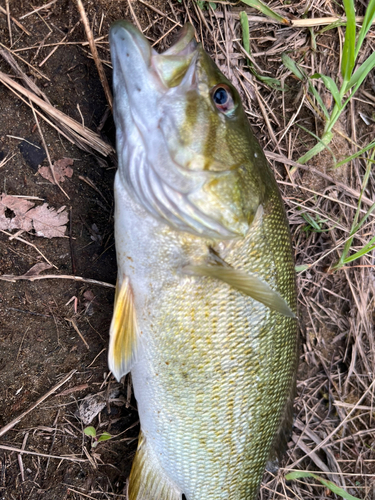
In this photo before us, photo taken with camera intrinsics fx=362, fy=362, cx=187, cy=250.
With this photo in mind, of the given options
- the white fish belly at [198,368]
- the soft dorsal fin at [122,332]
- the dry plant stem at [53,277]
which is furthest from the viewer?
the dry plant stem at [53,277]

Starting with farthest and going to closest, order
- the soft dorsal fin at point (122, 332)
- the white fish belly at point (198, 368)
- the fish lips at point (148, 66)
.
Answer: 1. the soft dorsal fin at point (122, 332)
2. the white fish belly at point (198, 368)
3. the fish lips at point (148, 66)

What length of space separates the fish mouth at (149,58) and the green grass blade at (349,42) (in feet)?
3.13

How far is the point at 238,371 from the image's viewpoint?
1764 mm

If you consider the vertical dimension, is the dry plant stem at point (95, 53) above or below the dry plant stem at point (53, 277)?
above

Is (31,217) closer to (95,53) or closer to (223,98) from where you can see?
(95,53)

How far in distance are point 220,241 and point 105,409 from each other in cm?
143

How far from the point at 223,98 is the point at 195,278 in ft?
2.70

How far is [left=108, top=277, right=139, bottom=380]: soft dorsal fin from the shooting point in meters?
1.84

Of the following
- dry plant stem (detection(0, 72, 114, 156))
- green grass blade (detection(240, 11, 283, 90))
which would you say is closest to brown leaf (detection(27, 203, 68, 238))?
dry plant stem (detection(0, 72, 114, 156))

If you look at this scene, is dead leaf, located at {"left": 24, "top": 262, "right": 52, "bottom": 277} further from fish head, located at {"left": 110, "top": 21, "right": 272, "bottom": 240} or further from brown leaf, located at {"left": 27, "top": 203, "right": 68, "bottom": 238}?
fish head, located at {"left": 110, "top": 21, "right": 272, "bottom": 240}

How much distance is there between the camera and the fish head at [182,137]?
5.03 feet

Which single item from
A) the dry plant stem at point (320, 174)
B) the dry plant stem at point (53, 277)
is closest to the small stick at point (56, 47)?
the dry plant stem at point (53, 277)

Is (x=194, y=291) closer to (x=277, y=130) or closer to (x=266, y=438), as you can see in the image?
(x=266, y=438)

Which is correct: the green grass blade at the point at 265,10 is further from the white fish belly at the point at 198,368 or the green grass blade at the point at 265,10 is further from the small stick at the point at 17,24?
the white fish belly at the point at 198,368
